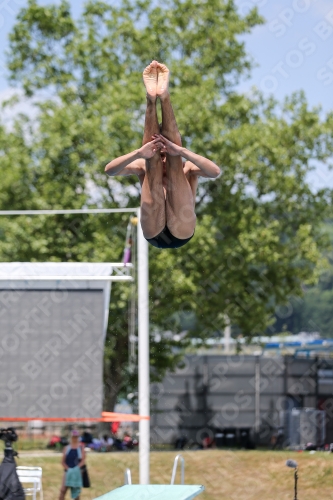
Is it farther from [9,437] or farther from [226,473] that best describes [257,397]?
[9,437]

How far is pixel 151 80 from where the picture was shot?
242 inches

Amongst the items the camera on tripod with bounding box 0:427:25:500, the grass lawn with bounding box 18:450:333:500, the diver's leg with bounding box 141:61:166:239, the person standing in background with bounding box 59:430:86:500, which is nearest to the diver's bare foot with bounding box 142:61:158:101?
the diver's leg with bounding box 141:61:166:239

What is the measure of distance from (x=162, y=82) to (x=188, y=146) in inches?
614

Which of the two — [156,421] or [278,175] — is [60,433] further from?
[278,175]

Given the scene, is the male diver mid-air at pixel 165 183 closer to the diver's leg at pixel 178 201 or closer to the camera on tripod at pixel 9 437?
the diver's leg at pixel 178 201

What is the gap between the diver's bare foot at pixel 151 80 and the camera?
6.06 m

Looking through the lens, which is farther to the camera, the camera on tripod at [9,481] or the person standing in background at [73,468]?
the person standing in background at [73,468]

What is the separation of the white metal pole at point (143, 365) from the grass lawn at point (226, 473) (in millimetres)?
2142

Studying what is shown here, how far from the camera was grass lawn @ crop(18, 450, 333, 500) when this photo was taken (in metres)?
14.3

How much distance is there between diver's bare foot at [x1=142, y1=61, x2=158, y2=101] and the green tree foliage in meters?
14.5

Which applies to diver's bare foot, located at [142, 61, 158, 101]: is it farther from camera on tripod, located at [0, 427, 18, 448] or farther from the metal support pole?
the metal support pole

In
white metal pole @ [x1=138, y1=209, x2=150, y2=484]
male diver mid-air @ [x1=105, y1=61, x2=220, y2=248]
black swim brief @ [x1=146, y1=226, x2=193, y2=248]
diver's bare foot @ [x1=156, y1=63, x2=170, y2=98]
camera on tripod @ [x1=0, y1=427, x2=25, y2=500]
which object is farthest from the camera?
white metal pole @ [x1=138, y1=209, x2=150, y2=484]

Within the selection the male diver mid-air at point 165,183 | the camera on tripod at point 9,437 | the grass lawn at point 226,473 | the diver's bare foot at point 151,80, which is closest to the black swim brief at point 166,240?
the male diver mid-air at point 165,183

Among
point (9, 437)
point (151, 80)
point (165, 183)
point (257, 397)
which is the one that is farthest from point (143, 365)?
point (257, 397)
